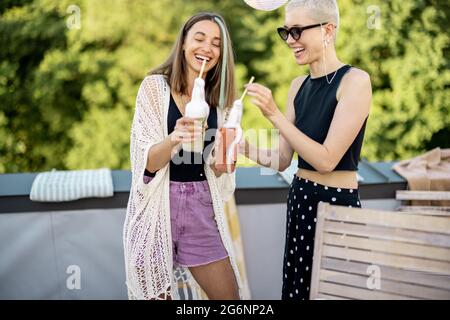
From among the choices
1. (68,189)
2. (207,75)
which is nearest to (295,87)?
(207,75)

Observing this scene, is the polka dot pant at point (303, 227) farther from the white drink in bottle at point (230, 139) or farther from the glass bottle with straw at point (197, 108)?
the glass bottle with straw at point (197, 108)

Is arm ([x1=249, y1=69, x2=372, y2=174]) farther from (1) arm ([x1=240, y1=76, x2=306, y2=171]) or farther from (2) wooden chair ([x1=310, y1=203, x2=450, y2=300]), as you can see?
(1) arm ([x1=240, y1=76, x2=306, y2=171])

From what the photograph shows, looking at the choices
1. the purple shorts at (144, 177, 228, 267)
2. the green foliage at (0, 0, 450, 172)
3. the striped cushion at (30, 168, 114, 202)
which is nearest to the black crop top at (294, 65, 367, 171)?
the purple shorts at (144, 177, 228, 267)

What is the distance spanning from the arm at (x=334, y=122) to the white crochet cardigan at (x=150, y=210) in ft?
1.37

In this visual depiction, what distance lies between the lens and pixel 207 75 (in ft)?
7.38

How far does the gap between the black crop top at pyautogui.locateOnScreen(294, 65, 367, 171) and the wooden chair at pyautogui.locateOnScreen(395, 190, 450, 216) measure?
1.01 meters

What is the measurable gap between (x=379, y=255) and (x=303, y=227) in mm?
403

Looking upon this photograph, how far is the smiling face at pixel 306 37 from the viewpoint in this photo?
196cm

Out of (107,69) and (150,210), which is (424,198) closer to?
(150,210)

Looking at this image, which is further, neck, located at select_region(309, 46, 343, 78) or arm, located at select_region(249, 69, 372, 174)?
neck, located at select_region(309, 46, 343, 78)

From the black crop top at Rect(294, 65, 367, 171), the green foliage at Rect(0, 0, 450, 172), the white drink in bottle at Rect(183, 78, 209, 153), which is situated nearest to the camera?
the white drink in bottle at Rect(183, 78, 209, 153)

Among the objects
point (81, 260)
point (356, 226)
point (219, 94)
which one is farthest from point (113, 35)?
point (356, 226)

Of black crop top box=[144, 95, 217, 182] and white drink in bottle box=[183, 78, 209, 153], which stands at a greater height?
white drink in bottle box=[183, 78, 209, 153]

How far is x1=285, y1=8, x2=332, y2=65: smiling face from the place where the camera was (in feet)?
6.43
